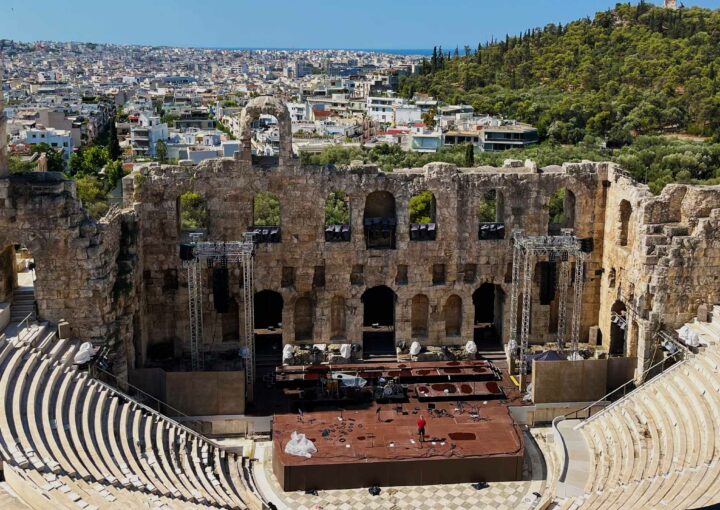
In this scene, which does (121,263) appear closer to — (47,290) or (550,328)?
(47,290)

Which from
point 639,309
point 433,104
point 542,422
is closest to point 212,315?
point 542,422

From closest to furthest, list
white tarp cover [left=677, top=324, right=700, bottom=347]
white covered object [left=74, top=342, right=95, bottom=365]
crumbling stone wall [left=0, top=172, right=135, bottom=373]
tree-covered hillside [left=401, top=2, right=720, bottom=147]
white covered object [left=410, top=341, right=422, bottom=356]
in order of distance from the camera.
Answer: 1. white covered object [left=74, top=342, right=95, bottom=365]
2. crumbling stone wall [left=0, top=172, right=135, bottom=373]
3. white tarp cover [left=677, top=324, right=700, bottom=347]
4. white covered object [left=410, top=341, right=422, bottom=356]
5. tree-covered hillside [left=401, top=2, right=720, bottom=147]

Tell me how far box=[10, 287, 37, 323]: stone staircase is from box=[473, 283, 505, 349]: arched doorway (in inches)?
669

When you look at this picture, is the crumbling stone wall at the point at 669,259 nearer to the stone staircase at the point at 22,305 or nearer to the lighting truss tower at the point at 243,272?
the lighting truss tower at the point at 243,272

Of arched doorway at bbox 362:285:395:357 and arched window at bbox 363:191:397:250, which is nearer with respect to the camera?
arched window at bbox 363:191:397:250

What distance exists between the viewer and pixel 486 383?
1167 inches

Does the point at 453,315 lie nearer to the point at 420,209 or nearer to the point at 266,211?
the point at 420,209

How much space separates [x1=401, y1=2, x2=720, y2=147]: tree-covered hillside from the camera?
269ft

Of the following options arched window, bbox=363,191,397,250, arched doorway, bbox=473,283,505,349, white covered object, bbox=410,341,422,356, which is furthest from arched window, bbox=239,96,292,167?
arched doorway, bbox=473,283,505,349

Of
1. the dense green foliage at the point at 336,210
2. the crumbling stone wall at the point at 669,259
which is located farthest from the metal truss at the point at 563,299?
the dense green foliage at the point at 336,210

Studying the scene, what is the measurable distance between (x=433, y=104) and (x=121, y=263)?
98.1 m

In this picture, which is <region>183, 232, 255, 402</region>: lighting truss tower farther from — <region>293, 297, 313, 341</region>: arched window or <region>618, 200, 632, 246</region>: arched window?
<region>618, 200, 632, 246</region>: arched window

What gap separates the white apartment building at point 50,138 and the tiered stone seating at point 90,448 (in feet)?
247

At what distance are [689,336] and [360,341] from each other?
1198 cm
